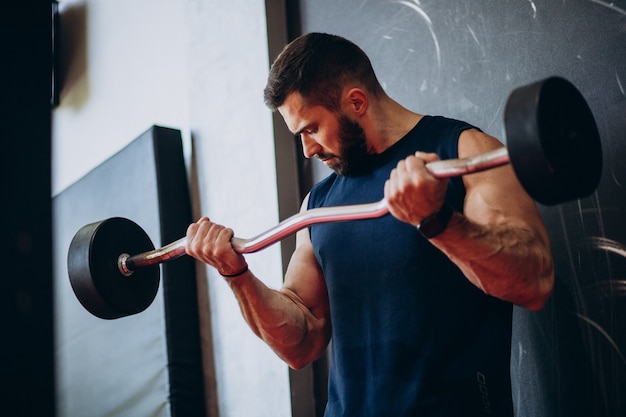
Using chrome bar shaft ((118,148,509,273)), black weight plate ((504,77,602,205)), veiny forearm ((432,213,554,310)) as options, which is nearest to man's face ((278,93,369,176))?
chrome bar shaft ((118,148,509,273))

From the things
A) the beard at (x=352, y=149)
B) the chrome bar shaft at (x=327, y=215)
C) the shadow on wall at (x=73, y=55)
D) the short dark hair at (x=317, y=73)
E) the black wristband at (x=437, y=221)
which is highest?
the shadow on wall at (x=73, y=55)

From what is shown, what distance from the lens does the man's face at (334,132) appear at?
4.17 feet

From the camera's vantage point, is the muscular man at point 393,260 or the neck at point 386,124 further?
the neck at point 386,124

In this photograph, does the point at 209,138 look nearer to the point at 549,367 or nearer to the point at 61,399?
the point at 549,367

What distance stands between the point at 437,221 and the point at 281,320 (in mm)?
575

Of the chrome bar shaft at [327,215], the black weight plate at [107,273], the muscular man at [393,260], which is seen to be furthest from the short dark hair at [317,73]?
the black weight plate at [107,273]

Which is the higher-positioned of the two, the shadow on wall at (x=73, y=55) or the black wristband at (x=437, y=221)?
the shadow on wall at (x=73, y=55)

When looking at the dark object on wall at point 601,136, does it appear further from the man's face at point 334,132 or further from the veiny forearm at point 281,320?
the veiny forearm at point 281,320

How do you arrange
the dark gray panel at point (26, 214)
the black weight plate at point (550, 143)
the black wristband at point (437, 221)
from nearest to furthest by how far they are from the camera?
the black weight plate at point (550, 143), the black wristband at point (437, 221), the dark gray panel at point (26, 214)

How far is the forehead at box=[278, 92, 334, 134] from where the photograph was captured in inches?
50.1

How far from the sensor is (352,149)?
4.16 feet

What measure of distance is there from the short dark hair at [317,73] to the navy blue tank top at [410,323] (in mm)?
206

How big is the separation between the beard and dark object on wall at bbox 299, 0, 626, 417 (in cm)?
28

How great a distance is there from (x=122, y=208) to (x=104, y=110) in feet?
3.14
